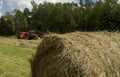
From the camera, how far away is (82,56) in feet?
17.6

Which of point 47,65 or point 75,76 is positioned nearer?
point 75,76

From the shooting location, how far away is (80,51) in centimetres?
546

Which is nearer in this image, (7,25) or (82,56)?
(82,56)

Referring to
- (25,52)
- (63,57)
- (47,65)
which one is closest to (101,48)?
(63,57)

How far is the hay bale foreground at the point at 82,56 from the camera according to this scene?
17.3 feet

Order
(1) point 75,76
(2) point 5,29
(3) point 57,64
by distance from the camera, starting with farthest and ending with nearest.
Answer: (2) point 5,29, (3) point 57,64, (1) point 75,76

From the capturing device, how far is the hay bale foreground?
528 cm

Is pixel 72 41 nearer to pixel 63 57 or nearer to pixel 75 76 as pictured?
pixel 63 57

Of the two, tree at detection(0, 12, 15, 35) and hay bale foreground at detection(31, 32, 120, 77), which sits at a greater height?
hay bale foreground at detection(31, 32, 120, 77)

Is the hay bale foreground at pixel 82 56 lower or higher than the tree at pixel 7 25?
higher

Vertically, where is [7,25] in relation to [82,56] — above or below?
below

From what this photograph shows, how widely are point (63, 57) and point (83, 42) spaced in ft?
1.66

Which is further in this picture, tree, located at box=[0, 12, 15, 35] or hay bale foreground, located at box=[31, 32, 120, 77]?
tree, located at box=[0, 12, 15, 35]

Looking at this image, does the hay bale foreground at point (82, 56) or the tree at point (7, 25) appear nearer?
the hay bale foreground at point (82, 56)
